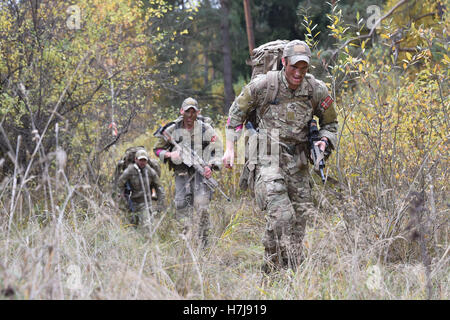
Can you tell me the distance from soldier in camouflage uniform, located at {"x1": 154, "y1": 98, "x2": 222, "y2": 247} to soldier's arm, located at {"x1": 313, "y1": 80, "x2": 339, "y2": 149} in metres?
1.67

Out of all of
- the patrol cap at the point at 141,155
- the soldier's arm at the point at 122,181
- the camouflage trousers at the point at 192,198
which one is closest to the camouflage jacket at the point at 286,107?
the camouflage trousers at the point at 192,198

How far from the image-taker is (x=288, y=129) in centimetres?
453

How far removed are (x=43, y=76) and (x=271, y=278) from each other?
447 centimetres

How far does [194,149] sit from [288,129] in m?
1.85

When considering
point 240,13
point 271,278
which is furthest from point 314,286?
point 240,13

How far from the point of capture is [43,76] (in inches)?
275

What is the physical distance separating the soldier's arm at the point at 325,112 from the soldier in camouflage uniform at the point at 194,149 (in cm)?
167

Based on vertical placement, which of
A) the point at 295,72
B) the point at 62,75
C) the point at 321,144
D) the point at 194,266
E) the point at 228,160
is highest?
the point at 62,75

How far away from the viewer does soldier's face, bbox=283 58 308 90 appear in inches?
171

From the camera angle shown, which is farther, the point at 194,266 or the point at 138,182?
the point at 138,182

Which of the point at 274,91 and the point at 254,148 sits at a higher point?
the point at 274,91

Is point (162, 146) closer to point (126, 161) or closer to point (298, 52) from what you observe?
point (126, 161)

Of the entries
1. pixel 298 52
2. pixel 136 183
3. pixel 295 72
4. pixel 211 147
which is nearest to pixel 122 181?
pixel 136 183
